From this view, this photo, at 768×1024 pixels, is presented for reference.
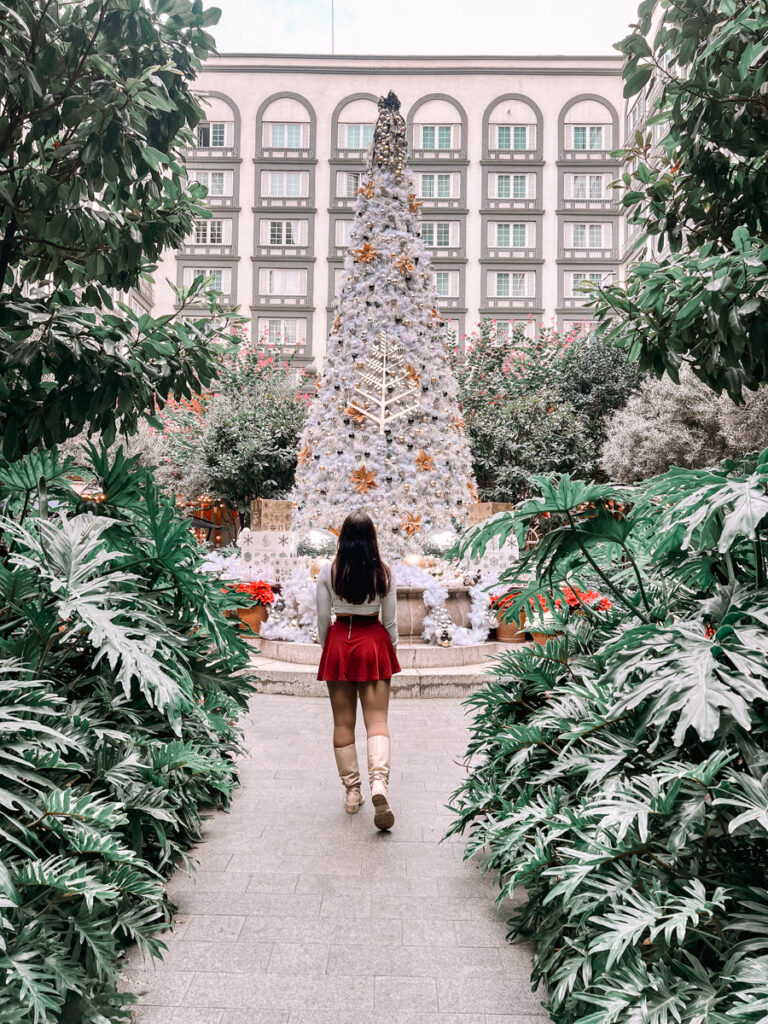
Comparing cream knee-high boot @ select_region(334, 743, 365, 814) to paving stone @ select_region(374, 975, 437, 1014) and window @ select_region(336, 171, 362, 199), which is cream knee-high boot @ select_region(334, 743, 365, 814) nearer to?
paving stone @ select_region(374, 975, 437, 1014)

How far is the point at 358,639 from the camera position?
479cm

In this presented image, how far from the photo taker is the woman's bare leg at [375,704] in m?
4.79

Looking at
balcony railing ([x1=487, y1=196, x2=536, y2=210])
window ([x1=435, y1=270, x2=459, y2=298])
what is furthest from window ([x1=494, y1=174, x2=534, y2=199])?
window ([x1=435, y1=270, x2=459, y2=298])

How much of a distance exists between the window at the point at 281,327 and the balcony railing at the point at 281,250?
3153 millimetres

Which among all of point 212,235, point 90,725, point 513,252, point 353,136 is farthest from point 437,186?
point 90,725

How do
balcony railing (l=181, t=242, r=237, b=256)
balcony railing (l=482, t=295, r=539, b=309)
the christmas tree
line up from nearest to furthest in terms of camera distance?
the christmas tree → balcony railing (l=482, t=295, r=539, b=309) → balcony railing (l=181, t=242, r=237, b=256)

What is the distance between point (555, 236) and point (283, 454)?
22.2 meters

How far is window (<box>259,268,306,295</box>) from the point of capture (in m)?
38.2

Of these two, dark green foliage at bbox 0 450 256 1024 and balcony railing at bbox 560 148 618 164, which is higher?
balcony railing at bbox 560 148 618 164

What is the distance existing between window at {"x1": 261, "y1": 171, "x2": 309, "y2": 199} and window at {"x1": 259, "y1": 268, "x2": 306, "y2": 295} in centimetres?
399

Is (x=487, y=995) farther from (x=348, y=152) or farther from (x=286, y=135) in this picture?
(x=286, y=135)

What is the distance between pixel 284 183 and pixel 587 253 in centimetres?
1536

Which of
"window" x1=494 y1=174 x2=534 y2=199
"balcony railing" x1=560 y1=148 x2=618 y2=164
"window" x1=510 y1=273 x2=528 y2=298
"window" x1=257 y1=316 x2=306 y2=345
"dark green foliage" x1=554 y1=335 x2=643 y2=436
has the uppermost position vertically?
"balcony railing" x1=560 y1=148 x2=618 y2=164

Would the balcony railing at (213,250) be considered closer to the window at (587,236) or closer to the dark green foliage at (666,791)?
the window at (587,236)
